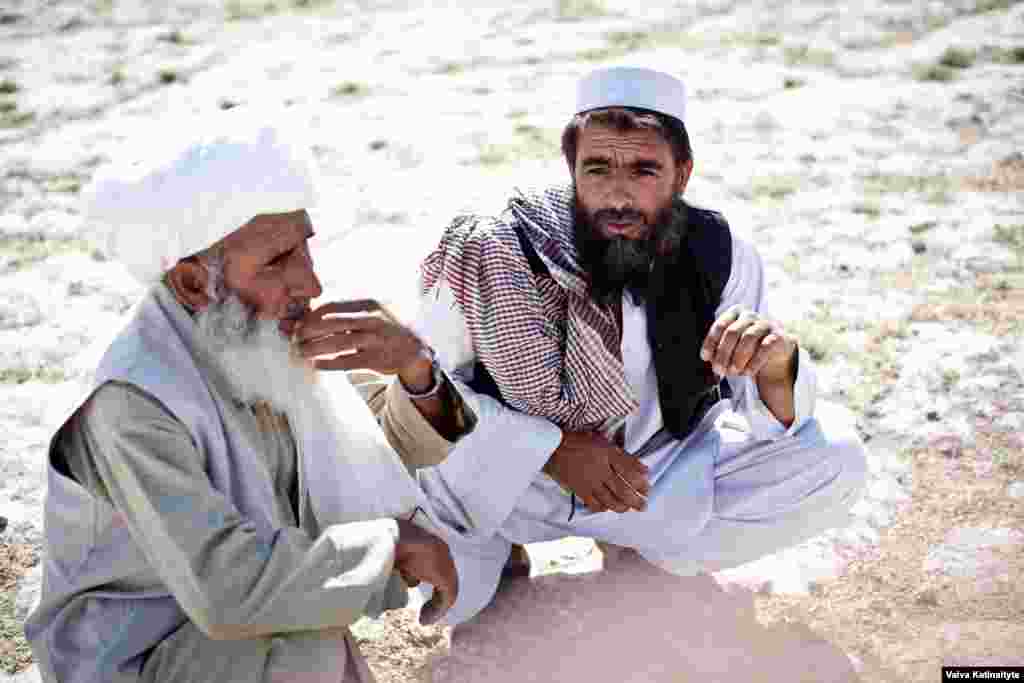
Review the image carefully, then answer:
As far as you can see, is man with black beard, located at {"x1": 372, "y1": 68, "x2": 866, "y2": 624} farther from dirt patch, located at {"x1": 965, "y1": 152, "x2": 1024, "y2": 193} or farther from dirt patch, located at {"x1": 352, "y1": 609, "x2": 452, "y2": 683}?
dirt patch, located at {"x1": 965, "y1": 152, "x2": 1024, "y2": 193}

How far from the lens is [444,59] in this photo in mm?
9961

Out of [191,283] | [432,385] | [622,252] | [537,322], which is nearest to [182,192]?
[191,283]

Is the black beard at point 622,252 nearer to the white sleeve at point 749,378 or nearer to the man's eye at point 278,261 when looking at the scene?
the white sleeve at point 749,378

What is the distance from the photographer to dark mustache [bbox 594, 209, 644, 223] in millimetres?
3534

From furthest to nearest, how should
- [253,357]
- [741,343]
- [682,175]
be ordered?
1. [682,175]
2. [741,343]
3. [253,357]

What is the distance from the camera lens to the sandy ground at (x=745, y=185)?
3.77 meters

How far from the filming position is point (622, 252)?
3477 mm

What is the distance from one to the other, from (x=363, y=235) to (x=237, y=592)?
410 cm

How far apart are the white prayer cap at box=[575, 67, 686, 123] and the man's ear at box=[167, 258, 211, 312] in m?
1.46

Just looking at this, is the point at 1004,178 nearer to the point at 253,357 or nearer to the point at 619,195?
the point at 619,195

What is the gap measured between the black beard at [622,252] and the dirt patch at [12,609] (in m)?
2.12

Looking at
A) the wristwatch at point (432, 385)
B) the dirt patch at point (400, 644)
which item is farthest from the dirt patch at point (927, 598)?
the wristwatch at point (432, 385)

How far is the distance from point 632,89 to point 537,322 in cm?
84

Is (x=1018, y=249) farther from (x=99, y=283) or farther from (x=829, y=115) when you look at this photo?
(x=99, y=283)
